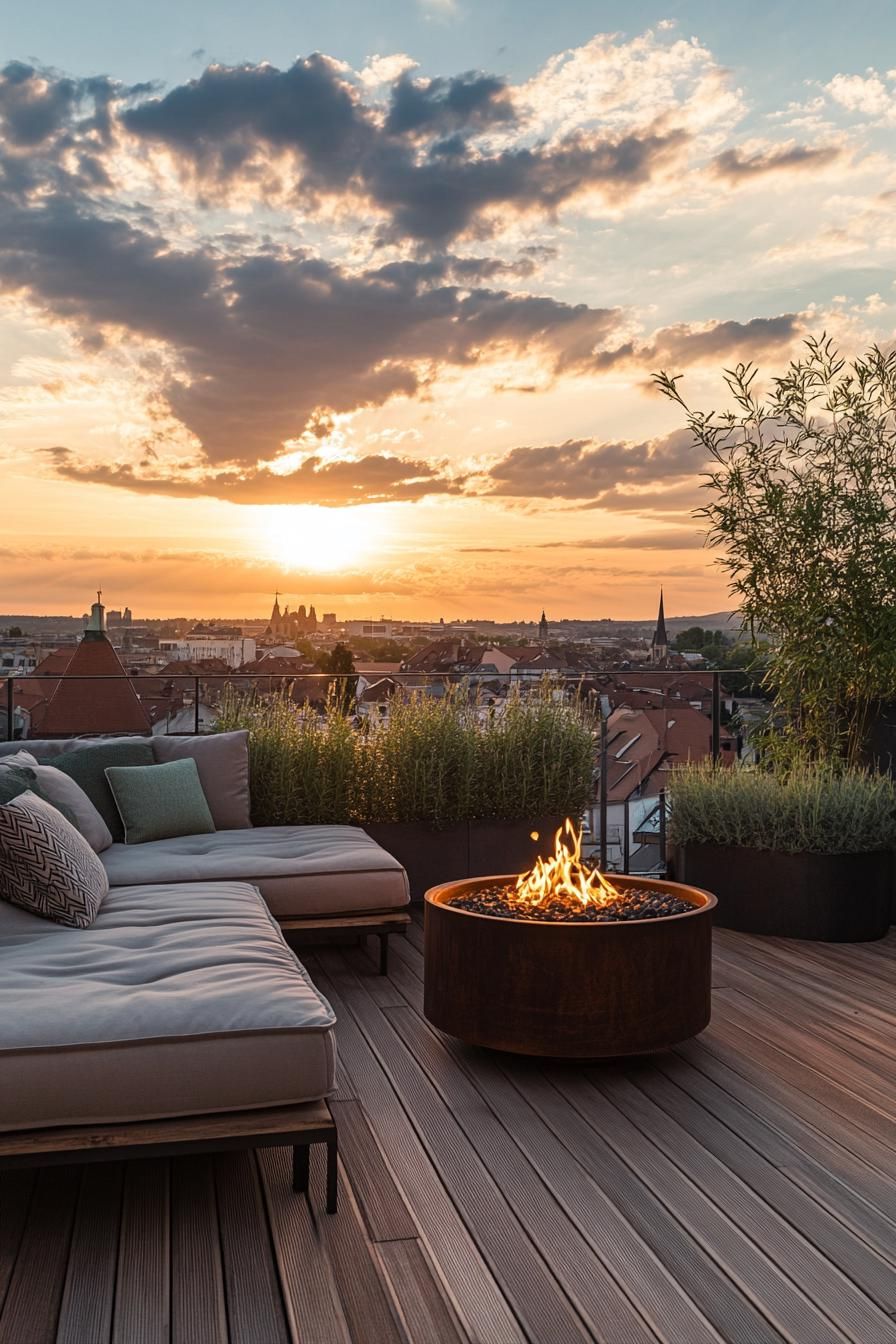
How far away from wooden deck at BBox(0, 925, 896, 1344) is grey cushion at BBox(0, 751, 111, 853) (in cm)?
147

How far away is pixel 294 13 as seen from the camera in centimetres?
619

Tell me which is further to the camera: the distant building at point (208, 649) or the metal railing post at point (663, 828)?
the distant building at point (208, 649)

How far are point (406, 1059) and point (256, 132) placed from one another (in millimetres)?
5274

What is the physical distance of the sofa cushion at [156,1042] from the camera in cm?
224

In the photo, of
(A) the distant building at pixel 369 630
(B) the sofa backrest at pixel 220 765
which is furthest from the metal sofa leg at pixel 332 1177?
(A) the distant building at pixel 369 630

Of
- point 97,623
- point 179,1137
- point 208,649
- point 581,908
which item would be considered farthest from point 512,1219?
point 97,623

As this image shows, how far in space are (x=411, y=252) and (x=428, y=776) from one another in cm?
356

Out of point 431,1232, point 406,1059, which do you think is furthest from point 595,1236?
point 406,1059

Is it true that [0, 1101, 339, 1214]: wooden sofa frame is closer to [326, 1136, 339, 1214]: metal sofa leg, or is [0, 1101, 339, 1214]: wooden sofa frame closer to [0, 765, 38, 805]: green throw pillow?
[326, 1136, 339, 1214]: metal sofa leg

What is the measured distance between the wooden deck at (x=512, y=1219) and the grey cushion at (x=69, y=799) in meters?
1.47

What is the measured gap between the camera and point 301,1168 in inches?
96.5

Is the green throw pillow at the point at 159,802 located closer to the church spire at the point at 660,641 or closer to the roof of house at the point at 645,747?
the roof of house at the point at 645,747

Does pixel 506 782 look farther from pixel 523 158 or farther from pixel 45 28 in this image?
pixel 45 28

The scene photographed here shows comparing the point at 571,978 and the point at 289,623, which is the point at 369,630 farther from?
the point at 571,978
